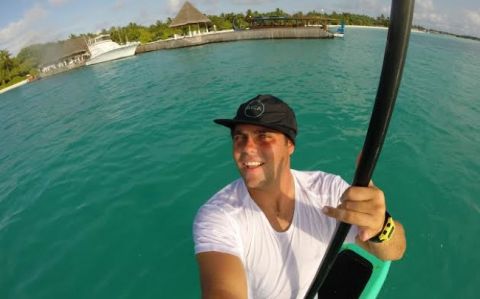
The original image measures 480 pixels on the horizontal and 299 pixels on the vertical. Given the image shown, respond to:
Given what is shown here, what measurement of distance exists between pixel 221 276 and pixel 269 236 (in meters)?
0.52

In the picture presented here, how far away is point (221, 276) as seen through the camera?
223 cm

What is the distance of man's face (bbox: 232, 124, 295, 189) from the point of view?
8.08 ft

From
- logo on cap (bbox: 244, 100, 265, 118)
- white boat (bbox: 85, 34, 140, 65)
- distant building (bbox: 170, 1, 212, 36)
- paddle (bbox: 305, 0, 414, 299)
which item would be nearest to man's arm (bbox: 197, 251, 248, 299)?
logo on cap (bbox: 244, 100, 265, 118)

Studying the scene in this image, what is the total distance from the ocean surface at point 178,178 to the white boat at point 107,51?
2869 centimetres

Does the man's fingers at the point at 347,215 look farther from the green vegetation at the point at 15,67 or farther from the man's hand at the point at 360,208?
the green vegetation at the point at 15,67

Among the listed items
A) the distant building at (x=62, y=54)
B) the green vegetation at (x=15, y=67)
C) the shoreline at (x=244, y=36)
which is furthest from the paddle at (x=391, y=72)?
the green vegetation at (x=15, y=67)

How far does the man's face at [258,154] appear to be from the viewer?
246cm

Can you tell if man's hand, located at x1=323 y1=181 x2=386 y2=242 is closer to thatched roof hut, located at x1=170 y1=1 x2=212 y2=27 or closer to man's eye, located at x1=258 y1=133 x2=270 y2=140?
man's eye, located at x1=258 y1=133 x2=270 y2=140

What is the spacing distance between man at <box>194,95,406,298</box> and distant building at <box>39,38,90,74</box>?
2030 inches

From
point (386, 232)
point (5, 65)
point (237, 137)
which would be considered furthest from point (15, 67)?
point (386, 232)

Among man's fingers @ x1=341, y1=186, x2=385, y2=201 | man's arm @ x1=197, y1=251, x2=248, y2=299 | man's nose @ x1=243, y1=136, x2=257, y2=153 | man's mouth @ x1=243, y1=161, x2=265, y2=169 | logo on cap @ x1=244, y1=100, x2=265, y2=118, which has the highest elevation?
logo on cap @ x1=244, y1=100, x2=265, y2=118

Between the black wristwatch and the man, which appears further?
the man

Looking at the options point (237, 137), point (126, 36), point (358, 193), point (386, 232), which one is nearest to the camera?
point (358, 193)

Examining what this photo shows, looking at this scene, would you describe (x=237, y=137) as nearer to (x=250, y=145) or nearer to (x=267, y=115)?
(x=250, y=145)
